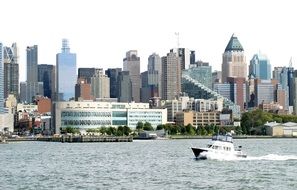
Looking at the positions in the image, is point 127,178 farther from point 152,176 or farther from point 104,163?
point 104,163

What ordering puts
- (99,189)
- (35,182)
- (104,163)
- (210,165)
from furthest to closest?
(104,163), (210,165), (35,182), (99,189)

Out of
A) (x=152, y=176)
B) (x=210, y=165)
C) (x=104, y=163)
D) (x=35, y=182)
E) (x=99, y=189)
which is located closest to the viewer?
(x=99, y=189)

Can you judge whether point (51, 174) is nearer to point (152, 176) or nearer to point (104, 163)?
point (152, 176)

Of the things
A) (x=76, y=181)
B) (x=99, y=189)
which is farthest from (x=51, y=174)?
(x=99, y=189)

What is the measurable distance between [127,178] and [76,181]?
4.93m

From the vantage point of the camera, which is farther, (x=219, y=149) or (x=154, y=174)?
(x=219, y=149)

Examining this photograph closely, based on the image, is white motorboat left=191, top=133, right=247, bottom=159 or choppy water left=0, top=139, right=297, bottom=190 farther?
white motorboat left=191, top=133, right=247, bottom=159

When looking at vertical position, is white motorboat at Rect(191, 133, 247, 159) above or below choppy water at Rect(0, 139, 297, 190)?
above

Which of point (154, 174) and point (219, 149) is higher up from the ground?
point (219, 149)

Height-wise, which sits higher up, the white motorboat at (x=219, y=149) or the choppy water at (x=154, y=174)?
the white motorboat at (x=219, y=149)

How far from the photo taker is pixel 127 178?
2918 inches

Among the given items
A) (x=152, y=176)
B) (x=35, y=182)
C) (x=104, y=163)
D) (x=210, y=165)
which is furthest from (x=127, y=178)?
(x=104, y=163)

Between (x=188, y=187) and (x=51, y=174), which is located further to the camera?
(x=51, y=174)

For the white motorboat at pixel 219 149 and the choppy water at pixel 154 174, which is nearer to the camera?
the choppy water at pixel 154 174
